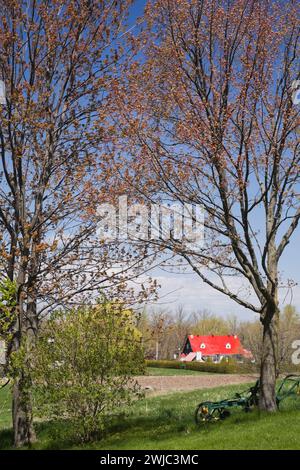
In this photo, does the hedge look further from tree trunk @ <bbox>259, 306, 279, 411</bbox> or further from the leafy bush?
the leafy bush

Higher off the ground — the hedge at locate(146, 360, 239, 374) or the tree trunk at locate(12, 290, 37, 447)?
the tree trunk at locate(12, 290, 37, 447)

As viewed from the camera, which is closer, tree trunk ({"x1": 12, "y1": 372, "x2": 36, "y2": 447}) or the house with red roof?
tree trunk ({"x1": 12, "y1": 372, "x2": 36, "y2": 447})

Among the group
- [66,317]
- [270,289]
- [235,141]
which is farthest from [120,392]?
[235,141]

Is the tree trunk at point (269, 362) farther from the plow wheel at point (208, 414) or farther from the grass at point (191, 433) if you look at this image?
the plow wheel at point (208, 414)

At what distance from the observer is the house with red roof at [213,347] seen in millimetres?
60812

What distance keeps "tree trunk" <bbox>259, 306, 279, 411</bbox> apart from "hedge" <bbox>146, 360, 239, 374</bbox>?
2425 cm

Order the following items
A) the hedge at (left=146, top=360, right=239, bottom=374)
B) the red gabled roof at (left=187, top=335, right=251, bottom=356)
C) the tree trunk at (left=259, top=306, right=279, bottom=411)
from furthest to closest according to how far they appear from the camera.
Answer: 1. the red gabled roof at (left=187, top=335, right=251, bottom=356)
2. the hedge at (left=146, top=360, right=239, bottom=374)
3. the tree trunk at (left=259, top=306, right=279, bottom=411)

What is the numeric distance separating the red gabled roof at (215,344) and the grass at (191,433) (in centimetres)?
5127

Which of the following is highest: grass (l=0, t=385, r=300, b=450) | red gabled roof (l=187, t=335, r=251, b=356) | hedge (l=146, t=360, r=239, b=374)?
red gabled roof (l=187, t=335, r=251, b=356)

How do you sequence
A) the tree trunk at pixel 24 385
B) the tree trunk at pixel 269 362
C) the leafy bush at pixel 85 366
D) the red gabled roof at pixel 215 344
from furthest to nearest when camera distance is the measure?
the red gabled roof at pixel 215 344
the tree trunk at pixel 269 362
the tree trunk at pixel 24 385
the leafy bush at pixel 85 366

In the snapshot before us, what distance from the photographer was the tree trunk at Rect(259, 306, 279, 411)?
947 centimetres

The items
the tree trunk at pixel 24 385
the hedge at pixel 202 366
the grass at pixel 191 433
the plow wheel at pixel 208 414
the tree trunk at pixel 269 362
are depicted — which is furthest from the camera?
the hedge at pixel 202 366

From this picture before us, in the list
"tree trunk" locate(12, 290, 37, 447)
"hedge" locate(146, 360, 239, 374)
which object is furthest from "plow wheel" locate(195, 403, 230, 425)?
"hedge" locate(146, 360, 239, 374)

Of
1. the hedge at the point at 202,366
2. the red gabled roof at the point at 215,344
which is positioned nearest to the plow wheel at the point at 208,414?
the hedge at the point at 202,366
